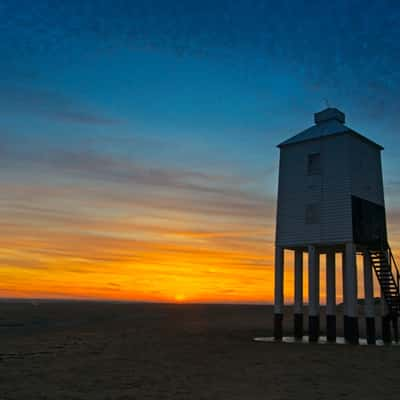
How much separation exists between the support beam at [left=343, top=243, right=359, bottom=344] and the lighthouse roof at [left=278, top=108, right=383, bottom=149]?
690 cm

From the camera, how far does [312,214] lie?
28906 millimetres

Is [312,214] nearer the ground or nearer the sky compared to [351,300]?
nearer the sky

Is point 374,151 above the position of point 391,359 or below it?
above

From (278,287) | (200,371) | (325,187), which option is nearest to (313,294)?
(278,287)

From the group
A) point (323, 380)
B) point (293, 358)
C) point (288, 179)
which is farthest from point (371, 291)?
point (323, 380)

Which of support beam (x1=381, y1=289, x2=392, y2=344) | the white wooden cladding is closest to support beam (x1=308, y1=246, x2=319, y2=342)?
the white wooden cladding

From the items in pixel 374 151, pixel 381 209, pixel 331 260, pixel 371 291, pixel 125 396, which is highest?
pixel 374 151

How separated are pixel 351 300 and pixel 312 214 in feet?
17.7

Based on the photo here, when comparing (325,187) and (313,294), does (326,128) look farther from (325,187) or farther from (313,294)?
(313,294)

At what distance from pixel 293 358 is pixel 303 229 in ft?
33.3

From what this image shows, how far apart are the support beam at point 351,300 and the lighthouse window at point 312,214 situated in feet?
8.41

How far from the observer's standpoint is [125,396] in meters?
13.5

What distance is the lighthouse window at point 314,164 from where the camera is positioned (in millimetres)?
29469

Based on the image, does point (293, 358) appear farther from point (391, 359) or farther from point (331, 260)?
point (331, 260)
